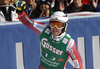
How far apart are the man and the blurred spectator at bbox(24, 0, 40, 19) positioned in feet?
6.78

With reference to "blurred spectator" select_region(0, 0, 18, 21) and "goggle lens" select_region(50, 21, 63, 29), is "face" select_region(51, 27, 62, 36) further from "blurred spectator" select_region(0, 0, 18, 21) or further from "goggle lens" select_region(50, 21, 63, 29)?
"blurred spectator" select_region(0, 0, 18, 21)

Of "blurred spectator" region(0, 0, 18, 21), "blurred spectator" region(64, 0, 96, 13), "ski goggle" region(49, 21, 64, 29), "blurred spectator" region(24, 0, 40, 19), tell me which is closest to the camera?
"ski goggle" region(49, 21, 64, 29)

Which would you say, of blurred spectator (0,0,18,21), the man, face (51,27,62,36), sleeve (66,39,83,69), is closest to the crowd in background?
blurred spectator (0,0,18,21)

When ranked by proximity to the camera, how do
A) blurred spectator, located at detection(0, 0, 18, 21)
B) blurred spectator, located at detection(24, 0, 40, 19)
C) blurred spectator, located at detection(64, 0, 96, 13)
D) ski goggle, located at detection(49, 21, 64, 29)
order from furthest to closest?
blurred spectator, located at detection(64, 0, 96, 13) → blurred spectator, located at detection(24, 0, 40, 19) → blurred spectator, located at detection(0, 0, 18, 21) → ski goggle, located at detection(49, 21, 64, 29)

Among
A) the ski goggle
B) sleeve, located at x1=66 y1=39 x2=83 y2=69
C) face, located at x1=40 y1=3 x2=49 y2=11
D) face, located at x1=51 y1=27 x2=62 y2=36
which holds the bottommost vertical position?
sleeve, located at x1=66 y1=39 x2=83 y2=69

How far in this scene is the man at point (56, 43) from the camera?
16.3 ft

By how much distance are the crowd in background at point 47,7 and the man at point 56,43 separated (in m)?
1.82

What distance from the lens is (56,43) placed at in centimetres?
517

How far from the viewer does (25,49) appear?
663 centimetres

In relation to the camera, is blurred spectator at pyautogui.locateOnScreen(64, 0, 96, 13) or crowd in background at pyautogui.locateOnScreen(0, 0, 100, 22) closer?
crowd in background at pyautogui.locateOnScreen(0, 0, 100, 22)

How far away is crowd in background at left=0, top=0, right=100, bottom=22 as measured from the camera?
700 cm

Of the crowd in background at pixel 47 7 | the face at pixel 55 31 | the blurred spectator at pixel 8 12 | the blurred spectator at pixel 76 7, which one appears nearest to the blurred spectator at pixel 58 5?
the crowd in background at pixel 47 7

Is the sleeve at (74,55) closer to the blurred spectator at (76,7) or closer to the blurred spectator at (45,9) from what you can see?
the blurred spectator at (45,9)

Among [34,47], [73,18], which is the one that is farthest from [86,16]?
[34,47]
